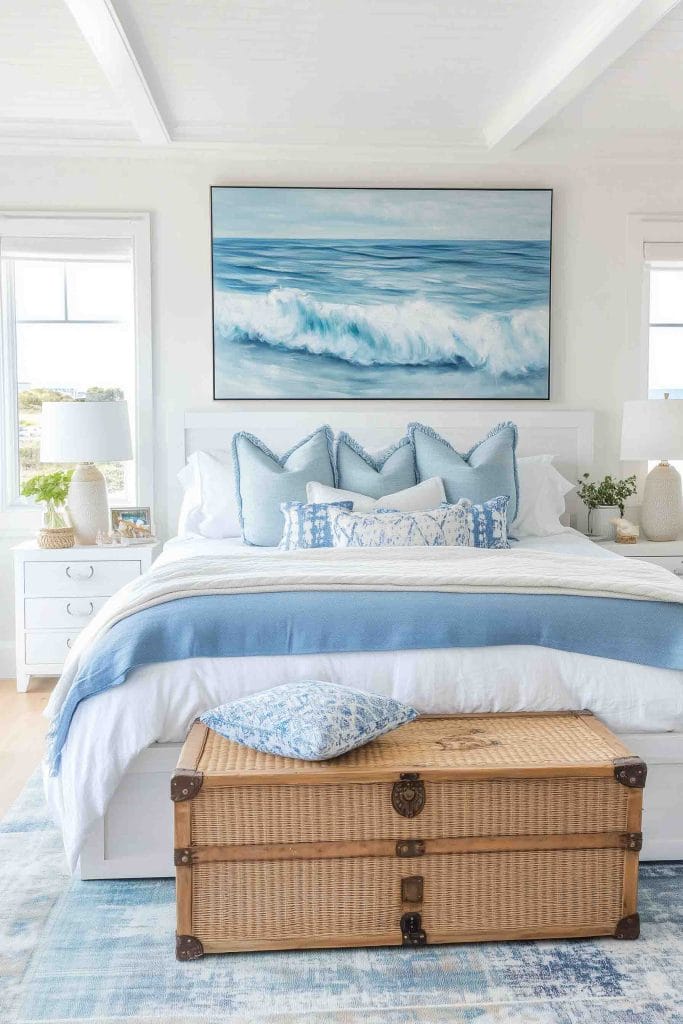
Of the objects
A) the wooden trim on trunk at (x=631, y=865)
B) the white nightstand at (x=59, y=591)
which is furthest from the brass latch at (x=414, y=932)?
the white nightstand at (x=59, y=591)

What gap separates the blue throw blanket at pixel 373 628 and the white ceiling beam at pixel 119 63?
5.67 feet

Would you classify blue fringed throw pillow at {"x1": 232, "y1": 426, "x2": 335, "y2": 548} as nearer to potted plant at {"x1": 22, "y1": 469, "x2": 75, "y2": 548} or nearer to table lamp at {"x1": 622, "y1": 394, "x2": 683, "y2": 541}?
potted plant at {"x1": 22, "y1": 469, "x2": 75, "y2": 548}

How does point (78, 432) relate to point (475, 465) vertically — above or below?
above

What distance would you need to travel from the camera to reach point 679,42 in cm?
343

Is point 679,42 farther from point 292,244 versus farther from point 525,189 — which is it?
point 292,244

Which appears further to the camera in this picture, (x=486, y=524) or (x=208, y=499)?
(x=208, y=499)

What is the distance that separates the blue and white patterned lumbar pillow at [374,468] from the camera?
13.5 feet

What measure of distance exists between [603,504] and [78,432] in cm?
240

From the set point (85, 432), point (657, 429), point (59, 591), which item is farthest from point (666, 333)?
point (59, 591)

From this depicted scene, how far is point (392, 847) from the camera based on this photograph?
7.23ft

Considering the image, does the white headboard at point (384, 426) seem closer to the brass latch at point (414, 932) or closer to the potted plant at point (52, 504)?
the potted plant at point (52, 504)

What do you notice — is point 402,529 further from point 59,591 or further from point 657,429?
point 59,591

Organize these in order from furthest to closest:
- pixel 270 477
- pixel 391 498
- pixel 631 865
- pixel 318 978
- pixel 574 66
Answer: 1. pixel 270 477
2. pixel 391 498
3. pixel 574 66
4. pixel 631 865
5. pixel 318 978

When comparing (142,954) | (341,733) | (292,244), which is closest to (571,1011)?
(341,733)
